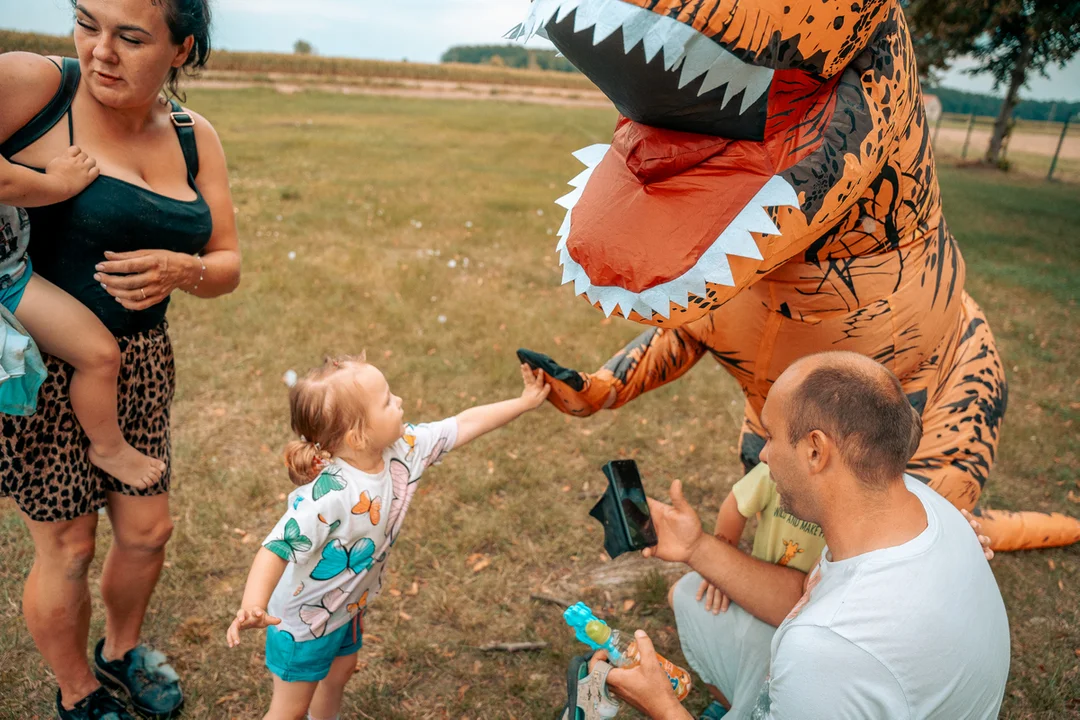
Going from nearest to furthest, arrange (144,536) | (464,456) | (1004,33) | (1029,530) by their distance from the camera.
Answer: (144,536)
(1029,530)
(464,456)
(1004,33)

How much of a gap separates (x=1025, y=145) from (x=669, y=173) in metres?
29.9

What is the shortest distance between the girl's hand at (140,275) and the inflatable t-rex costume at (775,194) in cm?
102

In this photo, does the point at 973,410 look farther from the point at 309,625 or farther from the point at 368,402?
the point at 309,625

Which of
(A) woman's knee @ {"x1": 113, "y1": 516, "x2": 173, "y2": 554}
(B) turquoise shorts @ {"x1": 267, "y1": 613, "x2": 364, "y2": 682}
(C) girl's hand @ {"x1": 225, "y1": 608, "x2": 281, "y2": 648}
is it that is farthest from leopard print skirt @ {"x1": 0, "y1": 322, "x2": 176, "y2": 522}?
(C) girl's hand @ {"x1": 225, "y1": 608, "x2": 281, "y2": 648}

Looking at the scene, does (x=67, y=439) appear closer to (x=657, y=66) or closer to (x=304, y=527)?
(x=304, y=527)

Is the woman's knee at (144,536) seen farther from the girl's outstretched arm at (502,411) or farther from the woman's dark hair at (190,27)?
the woman's dark hair at (190,27)

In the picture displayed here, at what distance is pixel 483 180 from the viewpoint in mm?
10547

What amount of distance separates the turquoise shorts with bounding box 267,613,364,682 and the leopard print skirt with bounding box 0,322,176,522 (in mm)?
571

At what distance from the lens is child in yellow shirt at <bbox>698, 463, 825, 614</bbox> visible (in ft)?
6.76

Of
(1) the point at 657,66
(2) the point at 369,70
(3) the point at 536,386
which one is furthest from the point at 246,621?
(2) the point at 369,70

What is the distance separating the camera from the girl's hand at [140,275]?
175 cm

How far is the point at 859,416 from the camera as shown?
1365mm

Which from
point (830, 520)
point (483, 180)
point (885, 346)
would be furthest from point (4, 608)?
point (483, 180)

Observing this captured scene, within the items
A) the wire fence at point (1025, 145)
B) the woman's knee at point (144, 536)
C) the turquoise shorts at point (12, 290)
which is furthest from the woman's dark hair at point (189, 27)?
the wire fence at point (1025, 145)
